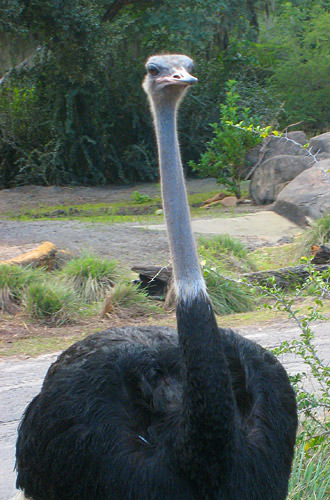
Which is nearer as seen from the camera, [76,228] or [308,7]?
[76,228]

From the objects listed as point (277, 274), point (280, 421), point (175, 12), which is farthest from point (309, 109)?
point (280, 421)

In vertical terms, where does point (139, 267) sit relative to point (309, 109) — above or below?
below

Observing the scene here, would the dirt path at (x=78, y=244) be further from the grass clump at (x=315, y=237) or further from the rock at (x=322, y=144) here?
the rock at (x=322, y=144)

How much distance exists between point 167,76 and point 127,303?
4.78m

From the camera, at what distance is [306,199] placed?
38.5ft

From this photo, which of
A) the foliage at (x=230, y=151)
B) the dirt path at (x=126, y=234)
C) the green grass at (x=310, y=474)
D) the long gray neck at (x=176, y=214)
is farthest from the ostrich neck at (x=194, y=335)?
the foliage at (x=230, y=151)

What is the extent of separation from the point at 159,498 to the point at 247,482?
29 cm

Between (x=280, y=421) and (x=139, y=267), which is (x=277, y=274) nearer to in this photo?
(x=139, y=267)

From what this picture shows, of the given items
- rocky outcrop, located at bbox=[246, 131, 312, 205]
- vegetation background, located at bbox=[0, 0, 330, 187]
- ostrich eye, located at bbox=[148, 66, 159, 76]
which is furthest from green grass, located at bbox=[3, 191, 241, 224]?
ostrich eye, located at bbox=[148, 66, 159, 76]

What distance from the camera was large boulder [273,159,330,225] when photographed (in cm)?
1151

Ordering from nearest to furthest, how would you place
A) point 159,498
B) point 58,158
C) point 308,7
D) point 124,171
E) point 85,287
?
point 159,498 < point 85,287 < point 58,158 < point 124,171 < point 308,7

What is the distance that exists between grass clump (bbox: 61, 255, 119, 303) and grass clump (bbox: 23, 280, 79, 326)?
38cm

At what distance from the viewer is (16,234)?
1035 cm

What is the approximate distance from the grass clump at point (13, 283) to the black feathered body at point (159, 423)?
13.6 feet
